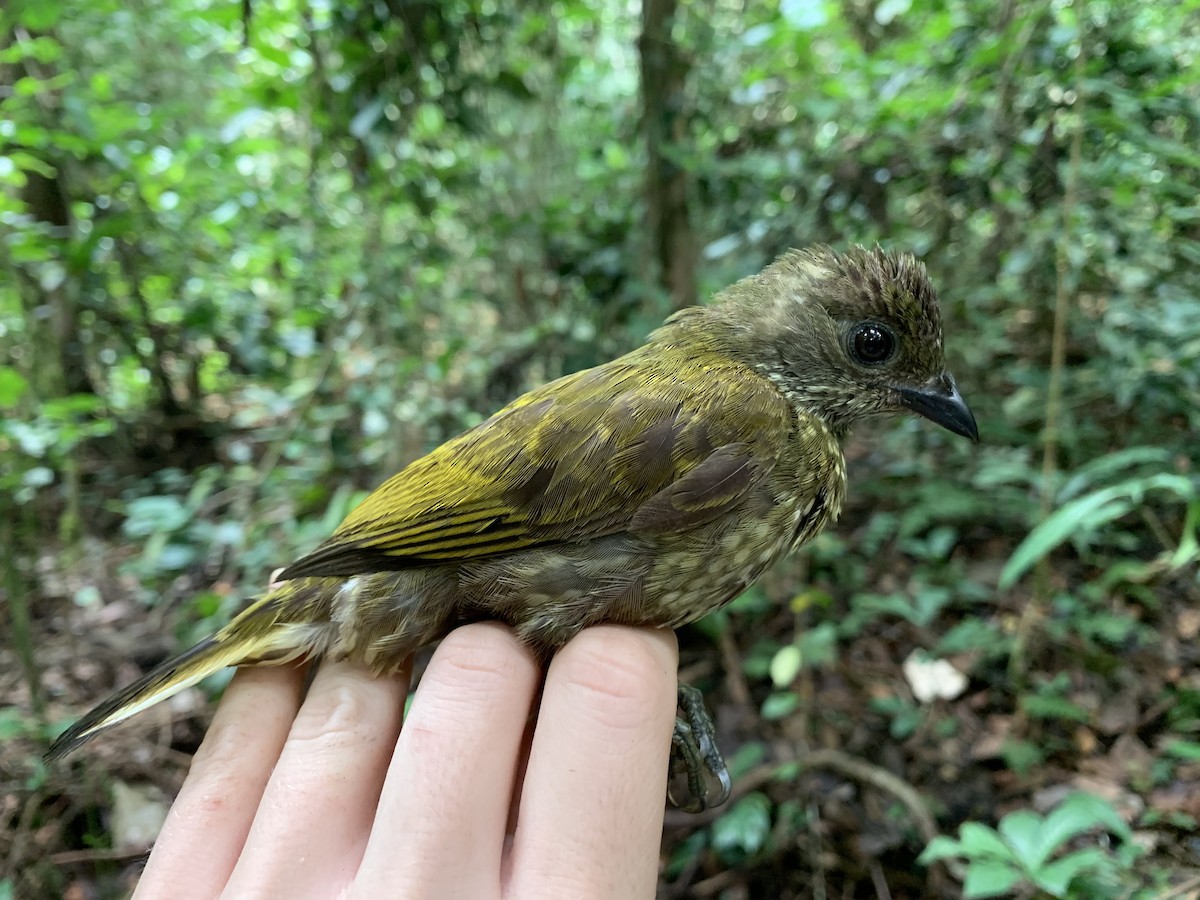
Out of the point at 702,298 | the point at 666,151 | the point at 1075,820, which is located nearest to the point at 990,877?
the point at 1075,820

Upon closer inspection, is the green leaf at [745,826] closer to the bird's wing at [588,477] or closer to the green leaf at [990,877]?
the green leaf at [990,877]

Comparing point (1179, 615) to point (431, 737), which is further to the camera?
point (1179, 615)

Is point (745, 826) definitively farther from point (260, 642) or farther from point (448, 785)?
point (260, 642)

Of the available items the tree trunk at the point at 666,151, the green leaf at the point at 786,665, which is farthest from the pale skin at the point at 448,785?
the tree trunk at the point at 666,151

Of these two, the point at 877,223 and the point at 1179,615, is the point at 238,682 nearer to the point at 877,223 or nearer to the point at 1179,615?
the point at 877,223

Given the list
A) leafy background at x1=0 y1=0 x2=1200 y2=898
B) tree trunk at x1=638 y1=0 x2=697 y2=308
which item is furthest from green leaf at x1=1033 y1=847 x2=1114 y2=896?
tree trunk at x1=638 y1=0 x2=697 y2=308

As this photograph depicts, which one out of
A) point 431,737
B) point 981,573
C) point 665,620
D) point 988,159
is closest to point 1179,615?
point 981,573
